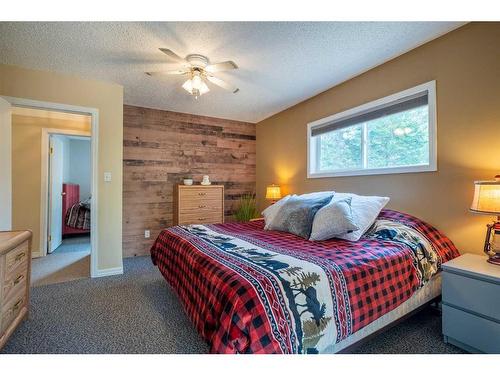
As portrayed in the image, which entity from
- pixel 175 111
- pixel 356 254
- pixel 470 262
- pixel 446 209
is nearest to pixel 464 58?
pixel 446 209

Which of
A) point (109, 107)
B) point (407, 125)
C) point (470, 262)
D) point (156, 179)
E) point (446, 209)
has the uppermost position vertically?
point (109, 107)

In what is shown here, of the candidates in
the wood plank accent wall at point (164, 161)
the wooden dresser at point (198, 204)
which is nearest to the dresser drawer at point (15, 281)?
the wood plank accent wall at point (164, 161)

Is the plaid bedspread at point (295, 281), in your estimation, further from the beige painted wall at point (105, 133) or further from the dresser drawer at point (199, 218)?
the dresser drawer at point (199, 218)

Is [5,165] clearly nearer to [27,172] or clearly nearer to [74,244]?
[27,172]

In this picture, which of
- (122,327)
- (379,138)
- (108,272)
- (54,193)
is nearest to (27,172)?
(54,193)

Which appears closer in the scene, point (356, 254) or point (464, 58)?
point (356, 254)

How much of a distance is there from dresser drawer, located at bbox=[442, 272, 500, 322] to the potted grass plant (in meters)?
2.99

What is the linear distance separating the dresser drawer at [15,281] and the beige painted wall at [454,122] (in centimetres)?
315

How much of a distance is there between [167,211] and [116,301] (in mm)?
1826

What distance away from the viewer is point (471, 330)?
1.50 m

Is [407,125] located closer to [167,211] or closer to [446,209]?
[446,209]

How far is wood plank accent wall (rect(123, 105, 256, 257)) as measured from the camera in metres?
3.71

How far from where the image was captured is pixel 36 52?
7.57 feet

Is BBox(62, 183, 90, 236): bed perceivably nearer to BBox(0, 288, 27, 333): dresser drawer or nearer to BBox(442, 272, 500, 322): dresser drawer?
BBox(0, 288, 27, 333): dresser drawer
